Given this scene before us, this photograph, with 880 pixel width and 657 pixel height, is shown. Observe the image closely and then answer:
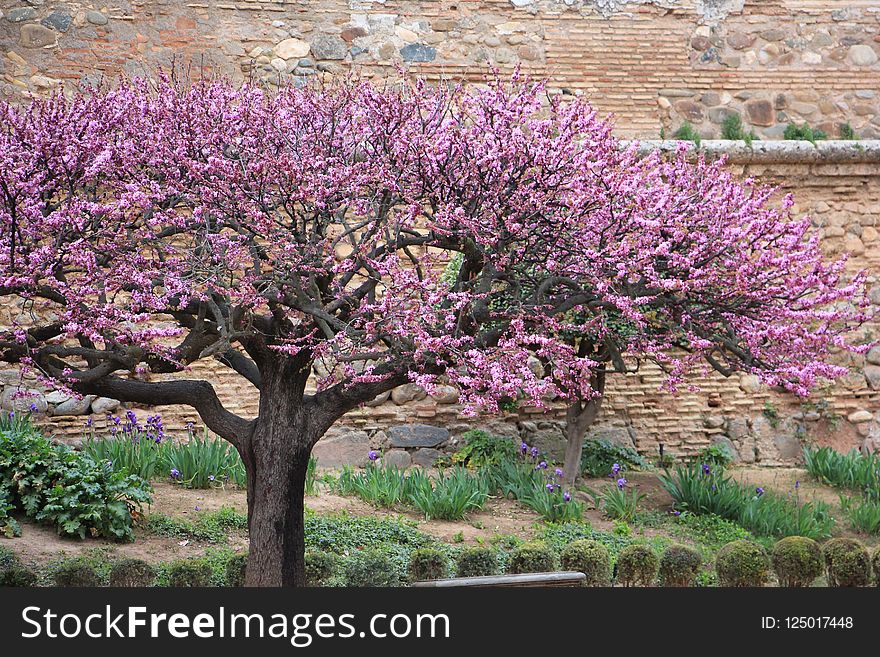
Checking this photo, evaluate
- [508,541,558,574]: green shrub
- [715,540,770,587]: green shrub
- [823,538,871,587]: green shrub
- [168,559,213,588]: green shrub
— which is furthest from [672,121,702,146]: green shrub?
[168,559,213,588]: green shrub

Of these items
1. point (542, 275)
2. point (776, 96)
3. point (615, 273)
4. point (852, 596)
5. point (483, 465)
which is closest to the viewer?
point (852, 596)

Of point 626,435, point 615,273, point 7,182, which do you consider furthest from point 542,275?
point 626,435

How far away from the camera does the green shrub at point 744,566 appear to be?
20.1ft

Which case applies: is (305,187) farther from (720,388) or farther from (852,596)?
(720,388)

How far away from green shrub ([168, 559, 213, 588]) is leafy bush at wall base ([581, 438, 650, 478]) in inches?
187

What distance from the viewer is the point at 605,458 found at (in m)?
9.97

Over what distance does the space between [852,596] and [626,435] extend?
5.06 m

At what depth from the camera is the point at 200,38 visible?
1063cm

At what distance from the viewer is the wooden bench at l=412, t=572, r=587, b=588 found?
5.64 meters

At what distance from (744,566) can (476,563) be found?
1627 mm

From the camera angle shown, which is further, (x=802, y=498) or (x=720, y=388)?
(x=720, y=388)

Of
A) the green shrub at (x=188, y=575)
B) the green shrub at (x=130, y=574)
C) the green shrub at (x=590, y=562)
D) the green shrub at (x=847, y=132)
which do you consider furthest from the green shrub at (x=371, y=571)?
the green shrub at (x=847, y=132)

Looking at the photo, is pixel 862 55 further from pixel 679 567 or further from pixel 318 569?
pixel 318 569

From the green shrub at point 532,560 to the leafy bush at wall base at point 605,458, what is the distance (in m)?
3.62
